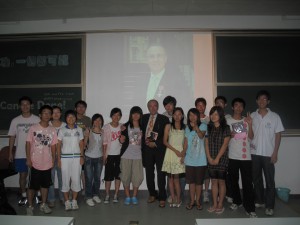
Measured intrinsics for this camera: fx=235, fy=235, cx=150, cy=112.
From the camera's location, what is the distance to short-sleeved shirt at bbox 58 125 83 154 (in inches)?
120

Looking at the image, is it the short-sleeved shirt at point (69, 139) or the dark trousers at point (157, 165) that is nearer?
the short-sleeved shirt at point (69, 139)

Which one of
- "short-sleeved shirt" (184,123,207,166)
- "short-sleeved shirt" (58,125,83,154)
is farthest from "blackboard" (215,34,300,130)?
"short-sleeved shirt" (58,125,83,154)

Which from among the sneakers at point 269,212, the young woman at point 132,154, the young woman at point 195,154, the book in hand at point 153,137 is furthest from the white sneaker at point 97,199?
the sneakers at point 269,212

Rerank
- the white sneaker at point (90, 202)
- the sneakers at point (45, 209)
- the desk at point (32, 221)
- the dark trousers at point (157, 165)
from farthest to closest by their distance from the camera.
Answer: the white sneaker at point (90, 202)
the dark trousers at point (157, 165)
the sneakers at point (45, 209)
the desk at point (32, 221)

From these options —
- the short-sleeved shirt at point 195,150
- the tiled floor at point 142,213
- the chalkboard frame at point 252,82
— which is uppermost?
the chalkboard frame at point 252,82

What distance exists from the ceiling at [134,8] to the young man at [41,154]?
1666 millimetres

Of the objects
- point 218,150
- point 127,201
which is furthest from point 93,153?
point 218,150

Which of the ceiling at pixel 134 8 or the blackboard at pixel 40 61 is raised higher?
the ceiling at pixel 134 8

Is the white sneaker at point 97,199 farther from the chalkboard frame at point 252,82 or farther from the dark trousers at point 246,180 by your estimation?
the chalkboard frame at point 252,82

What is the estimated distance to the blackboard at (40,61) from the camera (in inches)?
157

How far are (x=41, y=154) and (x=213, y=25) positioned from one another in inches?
128

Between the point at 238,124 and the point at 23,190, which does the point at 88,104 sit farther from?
the point at 238,124

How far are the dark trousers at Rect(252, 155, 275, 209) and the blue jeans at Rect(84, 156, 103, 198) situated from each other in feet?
7.01

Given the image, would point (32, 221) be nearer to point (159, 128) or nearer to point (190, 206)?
point (159, 128)
